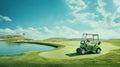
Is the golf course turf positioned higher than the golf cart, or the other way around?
the golf cart

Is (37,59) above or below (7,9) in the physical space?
below

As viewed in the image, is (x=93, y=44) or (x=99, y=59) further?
(x=93, y=44)

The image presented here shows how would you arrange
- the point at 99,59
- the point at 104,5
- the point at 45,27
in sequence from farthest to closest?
the point at 45,27 < the point at 104,5 < the point at 99,59

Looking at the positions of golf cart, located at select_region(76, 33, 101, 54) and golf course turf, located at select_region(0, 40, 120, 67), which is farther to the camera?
golf cart, located at select_region(76, 33, 101, 54)

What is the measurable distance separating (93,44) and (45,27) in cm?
Result: 741

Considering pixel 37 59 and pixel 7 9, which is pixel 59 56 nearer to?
pixel 37 59

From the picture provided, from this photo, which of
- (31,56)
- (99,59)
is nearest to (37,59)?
(31,56)

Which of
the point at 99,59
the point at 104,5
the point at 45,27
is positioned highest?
the point at 104,5

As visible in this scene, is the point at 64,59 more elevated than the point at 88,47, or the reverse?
the point at 88,47

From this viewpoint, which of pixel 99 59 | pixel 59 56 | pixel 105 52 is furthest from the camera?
pixel 105 52

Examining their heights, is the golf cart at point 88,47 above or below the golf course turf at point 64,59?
above

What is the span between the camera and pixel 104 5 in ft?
85.8

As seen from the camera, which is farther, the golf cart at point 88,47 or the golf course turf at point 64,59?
the golf cart at point 88,47

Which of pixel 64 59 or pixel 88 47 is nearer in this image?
pixel 64 59
